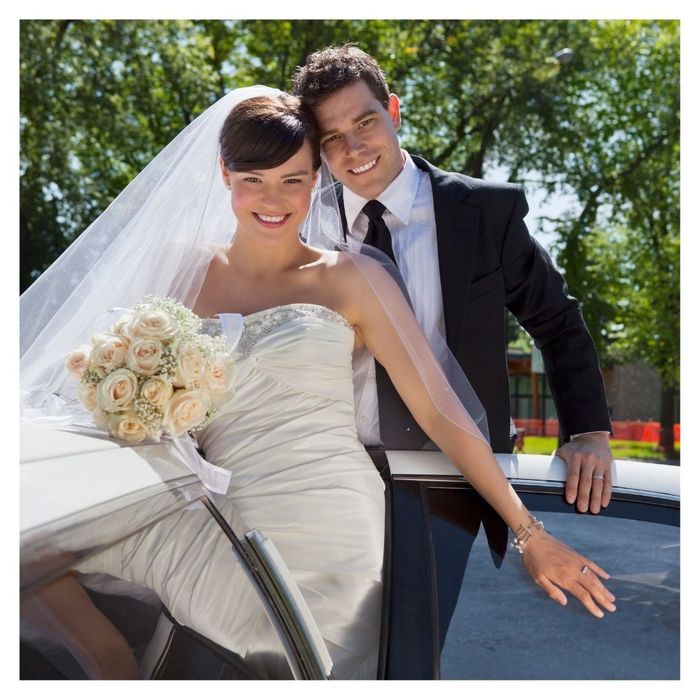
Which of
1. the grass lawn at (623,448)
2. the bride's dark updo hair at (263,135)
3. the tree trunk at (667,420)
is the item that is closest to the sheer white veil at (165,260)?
the bride's dark updo hair at (263,135)

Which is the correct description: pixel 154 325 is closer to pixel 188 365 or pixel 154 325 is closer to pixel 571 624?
pixel 188 365

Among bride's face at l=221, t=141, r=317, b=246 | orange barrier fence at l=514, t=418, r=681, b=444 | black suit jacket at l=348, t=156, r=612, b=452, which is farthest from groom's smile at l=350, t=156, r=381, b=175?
orange barrier fence at l=514, t=418, r=681, b=444

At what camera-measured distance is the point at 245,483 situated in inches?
89.1

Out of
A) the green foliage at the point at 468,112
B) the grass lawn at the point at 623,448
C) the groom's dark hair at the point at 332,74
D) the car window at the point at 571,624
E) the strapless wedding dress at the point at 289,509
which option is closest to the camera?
the strapless wedding dress at the point at 289,509

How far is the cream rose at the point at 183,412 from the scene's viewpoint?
203cm

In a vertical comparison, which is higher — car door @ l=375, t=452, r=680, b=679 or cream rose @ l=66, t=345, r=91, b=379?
cream rose @ l=66, t=345, r=91, b=379

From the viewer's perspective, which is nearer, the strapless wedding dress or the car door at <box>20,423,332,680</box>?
the car door at <box>20,423,332,680</box>

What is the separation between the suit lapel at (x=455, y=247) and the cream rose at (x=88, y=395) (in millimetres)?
1355

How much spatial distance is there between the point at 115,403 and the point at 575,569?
1.15m

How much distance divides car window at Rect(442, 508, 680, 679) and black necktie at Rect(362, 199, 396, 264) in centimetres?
128

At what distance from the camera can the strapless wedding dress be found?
69.9 inches

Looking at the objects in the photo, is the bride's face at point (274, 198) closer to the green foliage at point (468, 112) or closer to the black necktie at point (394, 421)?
the black necktie at point (394, 421)

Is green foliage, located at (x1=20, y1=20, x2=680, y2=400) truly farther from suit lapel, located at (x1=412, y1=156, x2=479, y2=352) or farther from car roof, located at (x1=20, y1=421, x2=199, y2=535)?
car roof, located at (x1=20, y1=421, x2=199, y2=535)
